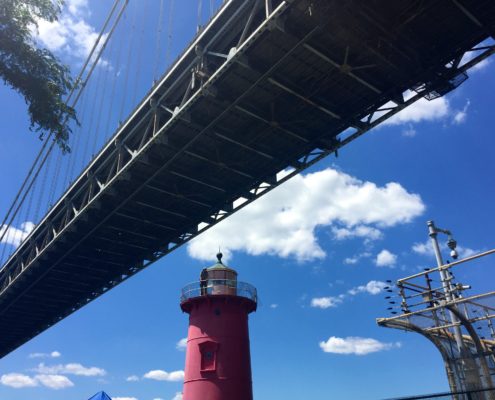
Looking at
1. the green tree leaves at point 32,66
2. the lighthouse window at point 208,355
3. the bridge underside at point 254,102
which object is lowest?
the lighthouse window at point 208,355

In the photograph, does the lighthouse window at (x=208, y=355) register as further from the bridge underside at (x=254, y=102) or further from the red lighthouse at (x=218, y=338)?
the bridge underside at (x=254, y=102)

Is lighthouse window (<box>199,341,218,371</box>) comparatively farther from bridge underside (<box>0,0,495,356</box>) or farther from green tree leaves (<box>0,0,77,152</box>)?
green tree leaves (<box>0,0,77,152</box>)

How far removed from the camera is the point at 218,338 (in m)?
25.0

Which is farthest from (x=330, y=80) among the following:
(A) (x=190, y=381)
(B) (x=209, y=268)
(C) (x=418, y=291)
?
(A) (x=190, y=381)


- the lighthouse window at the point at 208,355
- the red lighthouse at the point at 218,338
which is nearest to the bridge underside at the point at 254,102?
the red lighthouse at the point at 218,338

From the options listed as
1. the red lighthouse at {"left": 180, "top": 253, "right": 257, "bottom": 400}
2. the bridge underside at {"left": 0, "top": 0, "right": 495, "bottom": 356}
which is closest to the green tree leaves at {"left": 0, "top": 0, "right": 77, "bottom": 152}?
the bridge underside at {"left": 0, "top": 0, "right": 495, "bottom": 356}

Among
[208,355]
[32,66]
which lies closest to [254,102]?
[32,66]

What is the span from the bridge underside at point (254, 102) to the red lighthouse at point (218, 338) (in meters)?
4.85

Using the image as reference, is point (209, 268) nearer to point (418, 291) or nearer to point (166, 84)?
point (166, 84)

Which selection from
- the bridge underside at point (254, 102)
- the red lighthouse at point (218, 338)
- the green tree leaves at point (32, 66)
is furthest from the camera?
the red lighthouse at point (218, 338)

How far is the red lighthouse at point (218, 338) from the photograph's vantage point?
24.0 meters

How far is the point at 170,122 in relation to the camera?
20.2m

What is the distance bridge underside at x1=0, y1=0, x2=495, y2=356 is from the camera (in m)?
15.6

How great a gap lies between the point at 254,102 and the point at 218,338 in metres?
12.6
